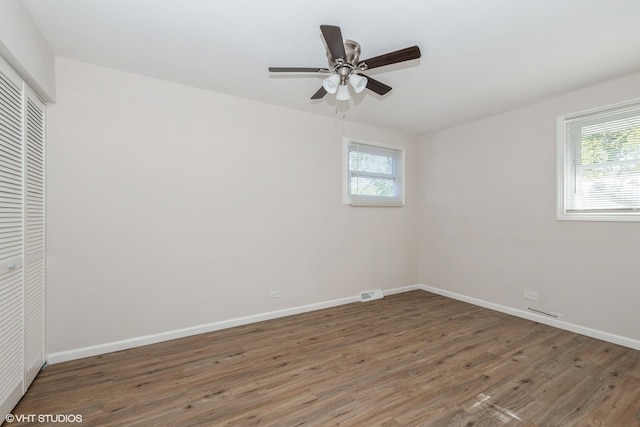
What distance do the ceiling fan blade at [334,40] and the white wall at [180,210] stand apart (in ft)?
5.78

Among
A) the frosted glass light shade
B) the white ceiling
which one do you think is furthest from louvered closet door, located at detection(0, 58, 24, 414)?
the frosted glass light shade

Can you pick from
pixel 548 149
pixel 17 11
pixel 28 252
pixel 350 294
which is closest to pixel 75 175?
pixel 28 252

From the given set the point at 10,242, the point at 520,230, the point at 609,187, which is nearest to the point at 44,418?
the point at 10,242

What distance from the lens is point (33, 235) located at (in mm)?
2184

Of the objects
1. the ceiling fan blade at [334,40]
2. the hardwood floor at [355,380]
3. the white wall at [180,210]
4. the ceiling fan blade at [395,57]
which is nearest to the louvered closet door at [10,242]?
the hardwood floor at [355,380]

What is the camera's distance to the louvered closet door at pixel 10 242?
1.72 meters

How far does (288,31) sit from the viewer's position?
211 cm

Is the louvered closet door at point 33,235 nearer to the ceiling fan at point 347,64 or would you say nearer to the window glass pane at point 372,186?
the ceiling fan at point 347,64

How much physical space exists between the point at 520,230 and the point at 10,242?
490 cm

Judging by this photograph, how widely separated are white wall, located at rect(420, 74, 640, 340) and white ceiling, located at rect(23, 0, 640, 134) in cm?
50

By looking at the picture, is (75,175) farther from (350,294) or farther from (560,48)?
(560,48)

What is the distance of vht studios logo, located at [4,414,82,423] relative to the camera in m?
1.75

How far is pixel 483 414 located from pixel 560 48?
9.34ft

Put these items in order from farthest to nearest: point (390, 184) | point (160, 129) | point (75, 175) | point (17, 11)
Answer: point (390, 184) < point (160, 129) < point (75, 175) < point (17, 11)
